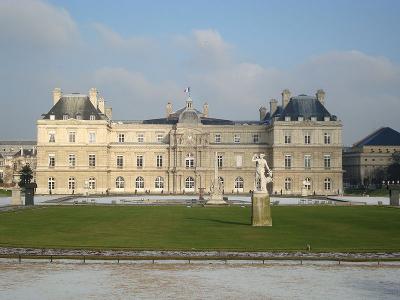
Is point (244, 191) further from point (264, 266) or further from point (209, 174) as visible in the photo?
point (264, 266)

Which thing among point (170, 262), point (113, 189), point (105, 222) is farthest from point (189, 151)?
point (170, 262)

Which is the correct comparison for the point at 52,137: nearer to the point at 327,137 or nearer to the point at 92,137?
the point at 92,137

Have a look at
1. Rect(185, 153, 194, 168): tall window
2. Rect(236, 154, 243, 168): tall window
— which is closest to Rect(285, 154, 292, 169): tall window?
Rect(236, 154, 243, 168): tall window

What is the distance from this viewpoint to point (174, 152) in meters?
91.8

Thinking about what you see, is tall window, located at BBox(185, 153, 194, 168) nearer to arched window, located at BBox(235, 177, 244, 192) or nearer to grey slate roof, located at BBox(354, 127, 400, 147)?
arched window, located at BBox(235, 177, 244, 192)

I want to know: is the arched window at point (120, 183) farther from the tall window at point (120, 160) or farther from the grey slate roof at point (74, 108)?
the grey slate roof at point (74, 108)

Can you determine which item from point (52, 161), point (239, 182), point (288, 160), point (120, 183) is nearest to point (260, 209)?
point (288, 160)

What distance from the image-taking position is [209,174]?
300ft

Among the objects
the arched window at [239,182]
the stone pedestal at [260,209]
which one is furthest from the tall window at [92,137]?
the stone pedestal at [260,209]

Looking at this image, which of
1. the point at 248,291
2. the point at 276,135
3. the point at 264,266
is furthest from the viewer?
the point at 276,135

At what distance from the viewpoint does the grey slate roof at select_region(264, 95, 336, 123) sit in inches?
3570

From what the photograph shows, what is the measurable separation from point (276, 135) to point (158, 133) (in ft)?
56.1

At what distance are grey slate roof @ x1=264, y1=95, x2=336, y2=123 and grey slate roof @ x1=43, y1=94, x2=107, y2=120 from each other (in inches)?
1018

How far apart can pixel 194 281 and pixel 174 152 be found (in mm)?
76602
